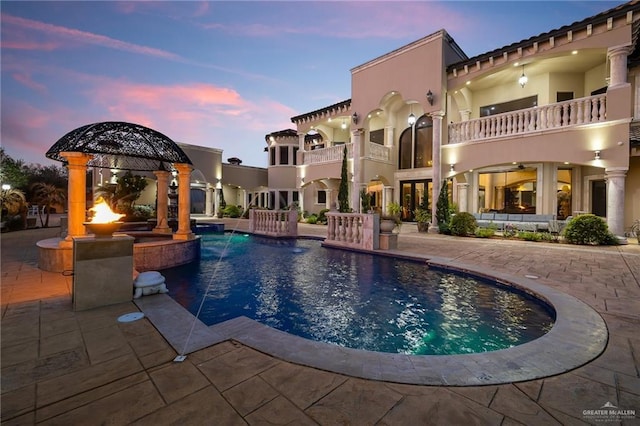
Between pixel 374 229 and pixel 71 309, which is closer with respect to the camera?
pixel 71 309

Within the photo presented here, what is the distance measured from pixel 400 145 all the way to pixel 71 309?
19.6 metres

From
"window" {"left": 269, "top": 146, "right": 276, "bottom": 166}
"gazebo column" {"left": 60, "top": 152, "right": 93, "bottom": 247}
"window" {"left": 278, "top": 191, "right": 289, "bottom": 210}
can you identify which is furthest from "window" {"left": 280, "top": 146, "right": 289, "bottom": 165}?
"gazebo column" {"left": 60, "top": 152, "right": 93, "bottom": 247}

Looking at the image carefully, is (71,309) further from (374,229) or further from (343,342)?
(374,229)

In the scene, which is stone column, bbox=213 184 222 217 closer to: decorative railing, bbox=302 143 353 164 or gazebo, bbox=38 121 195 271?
decorative railing, bbox=302 143 353 164

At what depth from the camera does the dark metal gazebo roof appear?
6.67 metres

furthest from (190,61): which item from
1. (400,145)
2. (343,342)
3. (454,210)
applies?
(343,342)

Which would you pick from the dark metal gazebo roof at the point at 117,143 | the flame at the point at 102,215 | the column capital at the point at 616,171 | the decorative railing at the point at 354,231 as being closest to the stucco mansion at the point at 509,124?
the column capital at the point at 616,171

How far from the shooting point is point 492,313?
4.60 m

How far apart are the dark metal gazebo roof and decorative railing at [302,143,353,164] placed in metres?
12.3

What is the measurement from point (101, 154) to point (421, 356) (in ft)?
30.9

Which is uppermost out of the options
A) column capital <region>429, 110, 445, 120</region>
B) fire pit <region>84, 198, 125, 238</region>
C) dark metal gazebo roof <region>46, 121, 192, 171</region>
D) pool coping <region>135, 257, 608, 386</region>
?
column capital <region>429, 110, 445, 120</region>

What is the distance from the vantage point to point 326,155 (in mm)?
20281

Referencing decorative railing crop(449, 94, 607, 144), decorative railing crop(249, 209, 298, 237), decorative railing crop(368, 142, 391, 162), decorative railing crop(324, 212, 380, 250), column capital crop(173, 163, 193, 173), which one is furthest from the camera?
decorative railing crop(368, 142, 391, 162)

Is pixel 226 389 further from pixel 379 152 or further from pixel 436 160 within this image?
pixel 379 152
